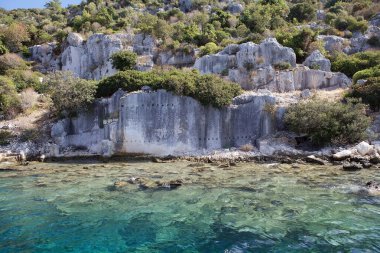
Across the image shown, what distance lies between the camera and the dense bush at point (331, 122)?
2456cm

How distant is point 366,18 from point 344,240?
57.1 metres

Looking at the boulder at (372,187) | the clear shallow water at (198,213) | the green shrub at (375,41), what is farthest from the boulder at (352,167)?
the green shrub at (375,41)

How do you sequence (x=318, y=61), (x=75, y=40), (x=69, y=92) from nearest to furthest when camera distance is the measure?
(x=69, y=92), (x=318, y=61), (x=75, y=40)

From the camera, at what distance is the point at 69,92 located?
2994 centimetres

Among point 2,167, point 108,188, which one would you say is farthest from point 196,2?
point 108,188

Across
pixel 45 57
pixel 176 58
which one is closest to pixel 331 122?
pixel 176 58

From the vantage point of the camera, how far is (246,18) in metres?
58.4

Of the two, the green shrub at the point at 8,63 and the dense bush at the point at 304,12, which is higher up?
the dense bush at the point at 304,12

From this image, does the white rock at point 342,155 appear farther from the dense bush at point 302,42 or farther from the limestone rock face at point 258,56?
the dense bush at point 302,42

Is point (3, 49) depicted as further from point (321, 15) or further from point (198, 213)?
point (321, 15)

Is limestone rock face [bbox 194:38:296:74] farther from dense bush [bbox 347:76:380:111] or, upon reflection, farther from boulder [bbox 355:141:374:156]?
boulder [bbox 355:141:374:156]

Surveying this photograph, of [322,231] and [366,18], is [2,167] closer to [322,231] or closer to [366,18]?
[322,231]

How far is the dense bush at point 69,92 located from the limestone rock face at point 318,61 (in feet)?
74.8

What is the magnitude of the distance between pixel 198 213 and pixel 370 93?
861 inches
